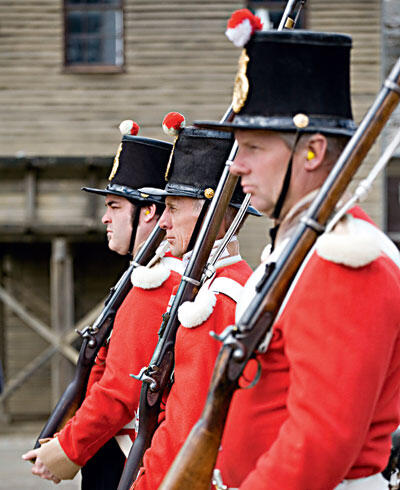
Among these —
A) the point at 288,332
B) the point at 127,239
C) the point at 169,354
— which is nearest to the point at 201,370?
the point at 169,354

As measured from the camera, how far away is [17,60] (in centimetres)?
1142

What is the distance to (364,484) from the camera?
1.94 m

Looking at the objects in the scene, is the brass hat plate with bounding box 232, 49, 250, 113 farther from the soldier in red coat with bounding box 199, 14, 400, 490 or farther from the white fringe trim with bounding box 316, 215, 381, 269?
the white fringe trim with bounding box 316, 215, 381, 269

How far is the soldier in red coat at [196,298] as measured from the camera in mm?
2615

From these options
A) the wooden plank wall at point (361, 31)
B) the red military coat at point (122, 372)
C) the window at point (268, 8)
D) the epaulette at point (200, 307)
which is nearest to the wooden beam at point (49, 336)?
Result: the wooden plank wall at point (361, 31)

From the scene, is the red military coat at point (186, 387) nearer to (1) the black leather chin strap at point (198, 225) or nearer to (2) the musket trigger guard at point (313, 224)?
(1) the black leather chin strap at point (198, 225)

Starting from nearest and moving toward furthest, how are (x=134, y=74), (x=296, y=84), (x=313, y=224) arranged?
(x=313, y=224) < (x=296, y=84) < (x=134, y=74)

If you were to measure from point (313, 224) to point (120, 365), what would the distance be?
1.72 m

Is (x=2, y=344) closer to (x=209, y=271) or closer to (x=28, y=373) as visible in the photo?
(x=28, y=373)

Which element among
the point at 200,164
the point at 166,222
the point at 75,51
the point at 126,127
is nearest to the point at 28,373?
the point at 75,51

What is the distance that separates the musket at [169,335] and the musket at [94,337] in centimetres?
85

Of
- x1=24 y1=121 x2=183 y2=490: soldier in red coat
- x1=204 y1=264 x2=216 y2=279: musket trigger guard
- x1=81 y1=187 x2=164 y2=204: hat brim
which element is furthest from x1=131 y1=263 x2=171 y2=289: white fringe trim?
x1=81 y1=187 x2=164 y2=204: hat brim

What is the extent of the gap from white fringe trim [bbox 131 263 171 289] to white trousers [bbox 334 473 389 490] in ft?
5.34

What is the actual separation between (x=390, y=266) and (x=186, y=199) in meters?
1.43
